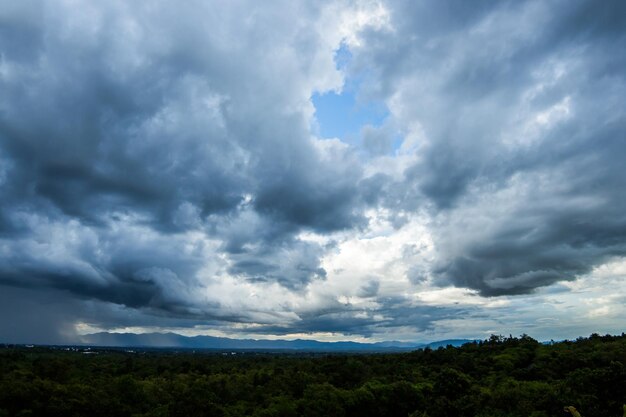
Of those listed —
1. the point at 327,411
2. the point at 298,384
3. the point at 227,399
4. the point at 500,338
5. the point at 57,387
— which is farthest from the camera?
the point at 500,338

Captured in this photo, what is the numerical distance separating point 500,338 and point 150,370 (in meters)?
99.1

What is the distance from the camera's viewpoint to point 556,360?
81500 mm

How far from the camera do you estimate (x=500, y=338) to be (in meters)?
138

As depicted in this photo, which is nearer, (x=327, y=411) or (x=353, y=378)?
(x=327, y=411)

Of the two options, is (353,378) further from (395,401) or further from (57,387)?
(57,387)

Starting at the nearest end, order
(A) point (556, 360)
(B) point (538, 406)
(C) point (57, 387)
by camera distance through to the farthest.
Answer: (B) point (538, 406), (C) point (57, 387), (A) point (556, 360)

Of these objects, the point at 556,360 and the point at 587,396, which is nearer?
the point at 587,396

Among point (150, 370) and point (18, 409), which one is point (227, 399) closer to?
point (18, 409)

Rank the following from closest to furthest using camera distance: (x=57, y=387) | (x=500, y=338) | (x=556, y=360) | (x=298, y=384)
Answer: (x=57, y=387) < (x=298, y=384) < (x=556, y=360) < (x=500, y=338)

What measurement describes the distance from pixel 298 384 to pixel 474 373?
108 ft

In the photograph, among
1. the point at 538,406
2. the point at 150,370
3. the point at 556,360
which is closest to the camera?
the point at 538,406

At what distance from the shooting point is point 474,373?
8356cm

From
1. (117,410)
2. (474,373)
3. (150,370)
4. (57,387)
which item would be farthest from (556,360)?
(150,370)


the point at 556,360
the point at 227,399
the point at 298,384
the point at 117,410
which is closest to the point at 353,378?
the point at 298,384
